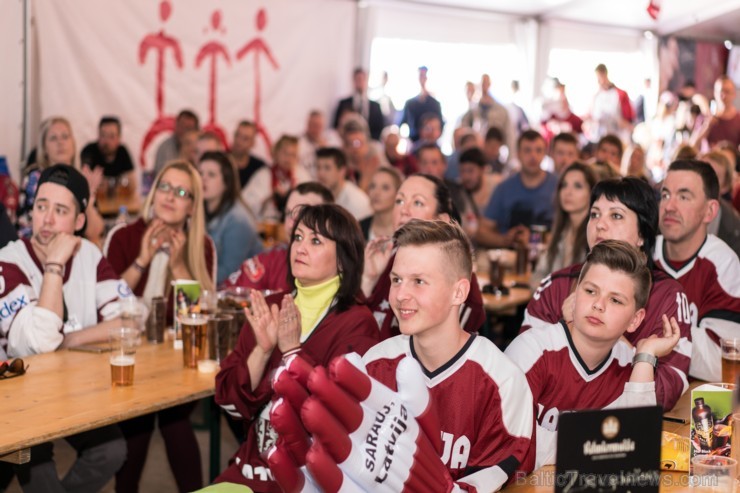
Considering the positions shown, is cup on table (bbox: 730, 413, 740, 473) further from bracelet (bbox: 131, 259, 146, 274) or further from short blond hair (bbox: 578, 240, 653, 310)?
bracelet (bbox: 131, 259, 146, 274)

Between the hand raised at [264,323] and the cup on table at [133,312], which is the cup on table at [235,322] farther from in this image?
the hand raised at [264,323]

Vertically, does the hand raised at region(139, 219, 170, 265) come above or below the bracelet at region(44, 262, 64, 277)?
above

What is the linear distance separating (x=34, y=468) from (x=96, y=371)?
0.48 m

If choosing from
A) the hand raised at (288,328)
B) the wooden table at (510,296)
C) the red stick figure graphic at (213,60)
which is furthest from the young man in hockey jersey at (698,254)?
the red stick figure graphic at (213,60)

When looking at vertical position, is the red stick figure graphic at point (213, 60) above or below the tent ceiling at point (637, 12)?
below

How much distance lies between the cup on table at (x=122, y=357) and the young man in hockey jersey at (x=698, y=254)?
84.7 inches

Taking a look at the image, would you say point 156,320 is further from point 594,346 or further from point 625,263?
point 625,263

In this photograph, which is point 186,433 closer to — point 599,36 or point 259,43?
point 259,43

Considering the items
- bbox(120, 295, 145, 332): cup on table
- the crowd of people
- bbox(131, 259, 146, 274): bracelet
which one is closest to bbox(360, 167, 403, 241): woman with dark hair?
the crowd of people

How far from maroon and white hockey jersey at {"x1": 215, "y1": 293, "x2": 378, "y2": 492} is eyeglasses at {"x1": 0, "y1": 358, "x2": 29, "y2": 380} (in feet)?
2.34

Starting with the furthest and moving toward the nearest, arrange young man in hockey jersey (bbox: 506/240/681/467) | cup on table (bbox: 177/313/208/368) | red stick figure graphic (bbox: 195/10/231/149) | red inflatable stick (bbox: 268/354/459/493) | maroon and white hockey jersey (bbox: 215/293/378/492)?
red stick figure graphic (bbox: 195/10/231/149)
cup on table (bbox: 177/313/208/368)
maroon and white hockey jersey (bbox: 215/293/378/492)
young man in hockey jersey (bbox: 506/240/681/467)
red inflatable stick (bbox: 268/354/459/493)

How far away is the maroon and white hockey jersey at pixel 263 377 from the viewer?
3160 millimetres

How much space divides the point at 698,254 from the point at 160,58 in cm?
693

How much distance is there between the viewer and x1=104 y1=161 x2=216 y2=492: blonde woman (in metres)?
4.16
